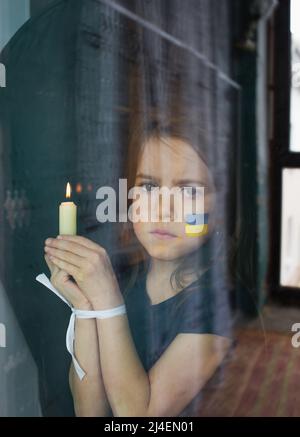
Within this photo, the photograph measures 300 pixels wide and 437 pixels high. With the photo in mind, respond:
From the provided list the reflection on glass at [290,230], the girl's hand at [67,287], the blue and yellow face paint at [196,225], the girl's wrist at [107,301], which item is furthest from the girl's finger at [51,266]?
the reflection on glass at [290,230]

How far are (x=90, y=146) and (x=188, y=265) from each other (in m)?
0.35

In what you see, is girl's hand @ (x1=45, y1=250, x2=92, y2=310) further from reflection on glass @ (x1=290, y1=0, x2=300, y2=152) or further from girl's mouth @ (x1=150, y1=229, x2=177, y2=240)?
reflection on glass @ (x1=290, y1=0, x2=300, y2=152)

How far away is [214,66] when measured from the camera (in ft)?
3.86

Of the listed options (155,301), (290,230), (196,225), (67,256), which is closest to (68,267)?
(67,256)

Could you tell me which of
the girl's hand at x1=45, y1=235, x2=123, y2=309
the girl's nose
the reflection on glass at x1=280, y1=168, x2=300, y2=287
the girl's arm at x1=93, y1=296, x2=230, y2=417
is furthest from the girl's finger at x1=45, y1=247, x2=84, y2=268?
the reflection on glass at x1=280, y1=168, x2=300, y2=287

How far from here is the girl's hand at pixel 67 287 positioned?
133 centimetres

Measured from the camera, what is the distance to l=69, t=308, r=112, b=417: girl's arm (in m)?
1.32

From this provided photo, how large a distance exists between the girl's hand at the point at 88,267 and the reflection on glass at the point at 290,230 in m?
0.38

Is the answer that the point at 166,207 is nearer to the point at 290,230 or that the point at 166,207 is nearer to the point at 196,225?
the point at 196,225

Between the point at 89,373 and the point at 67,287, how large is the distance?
0.21 metres

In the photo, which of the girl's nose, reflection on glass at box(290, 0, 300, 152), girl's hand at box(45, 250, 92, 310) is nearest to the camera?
reflection on glass at box(290, 0, 300, 152)

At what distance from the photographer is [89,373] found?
1330 millimetres

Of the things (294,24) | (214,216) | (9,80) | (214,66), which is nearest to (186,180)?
(214,216)

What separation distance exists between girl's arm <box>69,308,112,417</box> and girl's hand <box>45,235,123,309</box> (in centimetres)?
7
